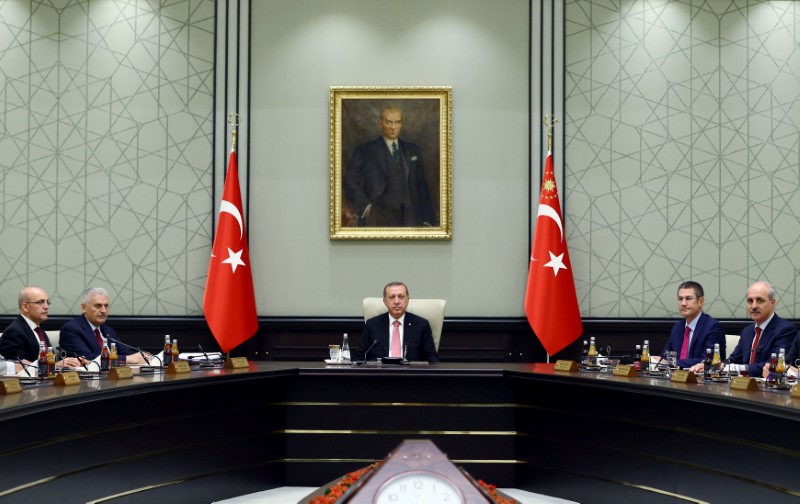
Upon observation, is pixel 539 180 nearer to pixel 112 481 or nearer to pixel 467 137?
pixel 467 137

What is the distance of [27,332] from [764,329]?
4283 millimetres

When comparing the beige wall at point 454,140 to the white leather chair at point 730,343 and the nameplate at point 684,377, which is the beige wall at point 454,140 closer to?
the white leather chair at point 730,343

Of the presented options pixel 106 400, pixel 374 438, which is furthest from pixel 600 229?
pixel 106 400

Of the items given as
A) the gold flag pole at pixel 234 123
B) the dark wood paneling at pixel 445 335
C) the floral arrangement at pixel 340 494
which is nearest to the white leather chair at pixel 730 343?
the dark wood paneling at pixel 445 335

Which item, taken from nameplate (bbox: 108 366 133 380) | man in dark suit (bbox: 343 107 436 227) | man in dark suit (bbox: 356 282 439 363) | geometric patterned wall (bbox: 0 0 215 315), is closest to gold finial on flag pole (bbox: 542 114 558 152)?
man in dark suit (bbox: 343 107 436 227)

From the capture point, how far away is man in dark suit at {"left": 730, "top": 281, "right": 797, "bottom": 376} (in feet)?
16.8

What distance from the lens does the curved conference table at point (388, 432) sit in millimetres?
3771

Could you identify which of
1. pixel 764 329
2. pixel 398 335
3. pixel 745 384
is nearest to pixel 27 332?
pixel 398 335

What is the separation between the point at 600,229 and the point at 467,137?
1257mm

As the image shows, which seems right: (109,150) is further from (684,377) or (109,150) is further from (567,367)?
(684,377)

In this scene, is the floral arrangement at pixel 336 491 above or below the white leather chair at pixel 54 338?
below

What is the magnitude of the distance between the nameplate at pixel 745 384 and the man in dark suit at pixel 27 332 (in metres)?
3.74

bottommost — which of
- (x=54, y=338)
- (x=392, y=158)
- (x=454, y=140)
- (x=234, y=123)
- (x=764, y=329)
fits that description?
(x=54, y=338)

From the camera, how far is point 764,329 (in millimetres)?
5254
